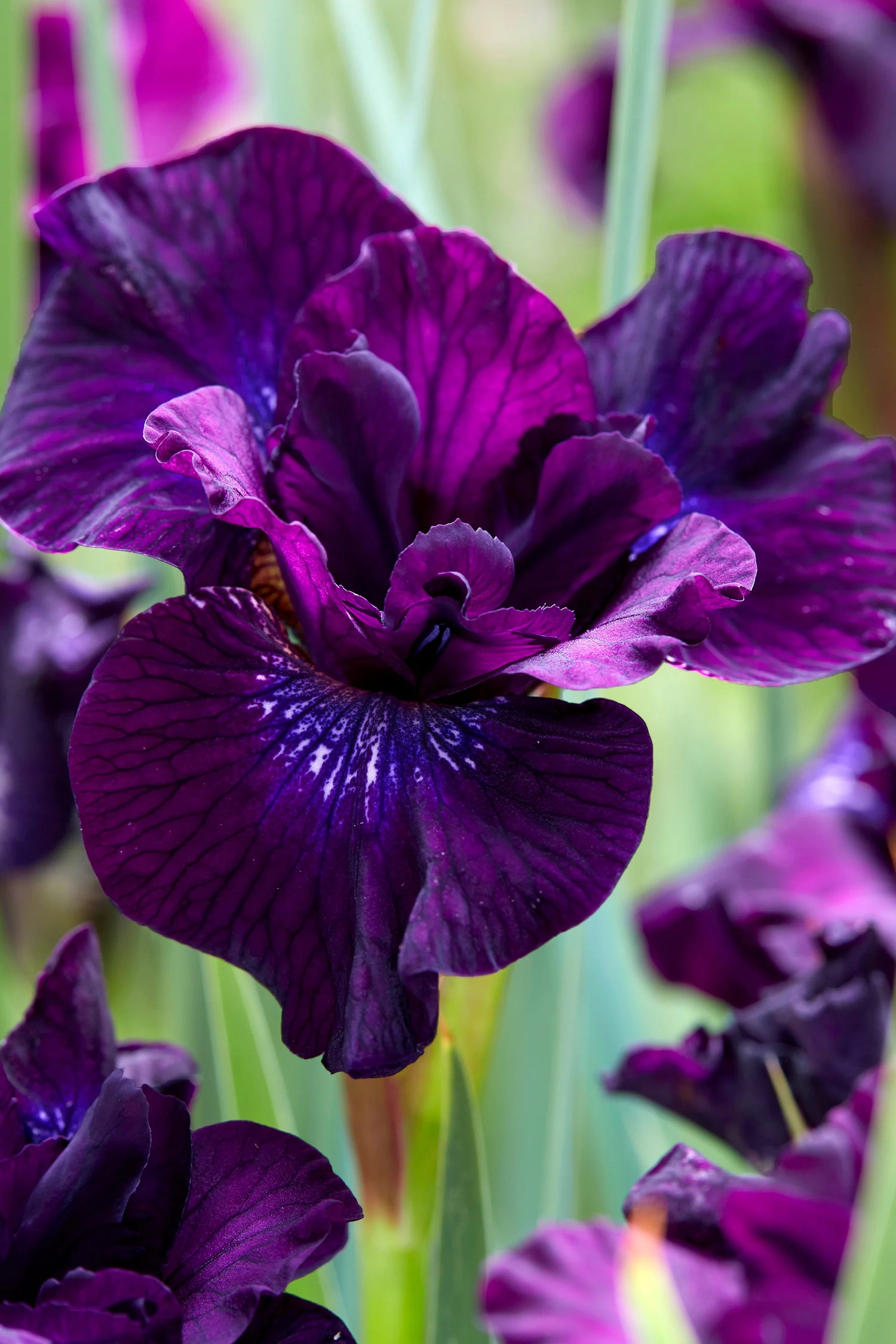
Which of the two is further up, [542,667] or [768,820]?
[542,667]

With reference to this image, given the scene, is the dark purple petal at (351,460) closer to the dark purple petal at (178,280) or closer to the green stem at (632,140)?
the dark purple petal at (178,280)

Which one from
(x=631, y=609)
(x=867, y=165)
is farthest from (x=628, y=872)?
(x=867, y=165)

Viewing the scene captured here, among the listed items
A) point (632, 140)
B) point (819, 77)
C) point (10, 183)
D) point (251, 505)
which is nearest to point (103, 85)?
point (10, 183)

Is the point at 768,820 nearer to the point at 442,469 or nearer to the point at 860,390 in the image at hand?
the point at 442,469

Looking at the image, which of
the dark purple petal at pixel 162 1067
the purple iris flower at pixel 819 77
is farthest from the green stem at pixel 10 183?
the purple iris flower at pixel 819 77

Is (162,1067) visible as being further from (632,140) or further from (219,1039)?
(632,140)
